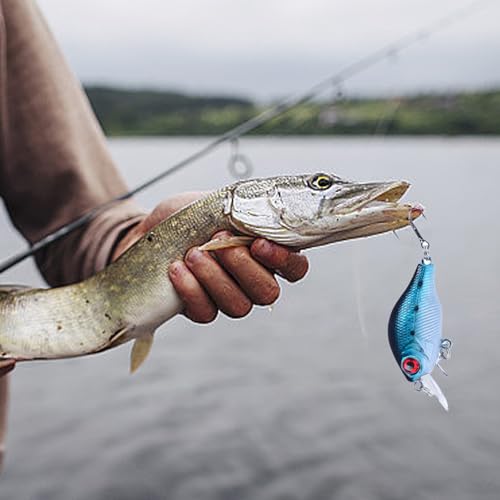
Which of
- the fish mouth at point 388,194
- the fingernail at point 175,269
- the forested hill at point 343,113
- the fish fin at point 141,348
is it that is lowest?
the forested hill at point 343,113

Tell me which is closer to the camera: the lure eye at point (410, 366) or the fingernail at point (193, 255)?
the lure eye at point (410, 366)

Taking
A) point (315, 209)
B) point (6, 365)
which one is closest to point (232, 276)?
point (315, 209)

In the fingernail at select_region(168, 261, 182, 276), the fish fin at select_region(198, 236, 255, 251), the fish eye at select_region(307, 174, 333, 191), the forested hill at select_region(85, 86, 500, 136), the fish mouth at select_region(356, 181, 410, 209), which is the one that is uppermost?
the fish eye at select_region(307, 174, 333, 191)

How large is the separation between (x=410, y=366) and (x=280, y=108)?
241 cm

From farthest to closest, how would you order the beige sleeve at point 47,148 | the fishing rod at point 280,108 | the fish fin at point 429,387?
the beige sleeve at point 47,148, the fishing rod at point 280,108, the fish fin at point 429,387

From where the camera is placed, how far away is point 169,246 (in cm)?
243

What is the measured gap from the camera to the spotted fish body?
5.92ft

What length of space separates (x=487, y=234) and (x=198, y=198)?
14.8 meters

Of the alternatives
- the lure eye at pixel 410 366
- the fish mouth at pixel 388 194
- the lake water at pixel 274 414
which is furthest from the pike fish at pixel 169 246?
the lake water at pixel 274 414

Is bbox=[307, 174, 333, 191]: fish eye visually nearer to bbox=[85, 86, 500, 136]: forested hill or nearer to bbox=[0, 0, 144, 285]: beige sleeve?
bbox=[0, 0, 144, 285]: beige sleeve

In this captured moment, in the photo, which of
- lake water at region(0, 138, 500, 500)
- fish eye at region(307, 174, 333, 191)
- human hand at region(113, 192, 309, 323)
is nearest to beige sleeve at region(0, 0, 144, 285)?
human hand at region(113, 192, 309, 323)

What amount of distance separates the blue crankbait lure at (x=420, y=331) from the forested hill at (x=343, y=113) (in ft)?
7.58

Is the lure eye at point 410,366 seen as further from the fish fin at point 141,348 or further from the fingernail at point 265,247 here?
the fish fin at point 141,348

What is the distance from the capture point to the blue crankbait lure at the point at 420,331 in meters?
1.81
